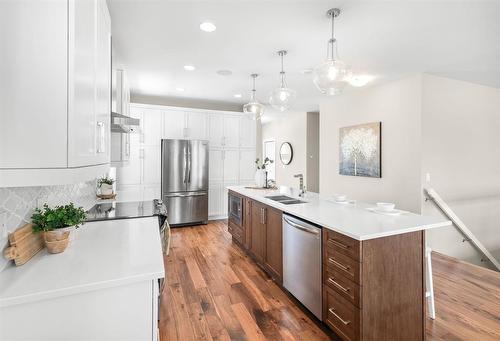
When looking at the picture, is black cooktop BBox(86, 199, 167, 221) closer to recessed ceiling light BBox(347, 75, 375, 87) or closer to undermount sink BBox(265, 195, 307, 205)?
undermount sink BBox(265, 195, 307, 205)

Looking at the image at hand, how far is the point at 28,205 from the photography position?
138 cm

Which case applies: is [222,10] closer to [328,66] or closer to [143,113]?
[328,66]

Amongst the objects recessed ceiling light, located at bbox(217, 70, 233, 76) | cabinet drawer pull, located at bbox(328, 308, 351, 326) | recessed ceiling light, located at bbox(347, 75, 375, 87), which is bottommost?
cabinet drawer pull, located at bbox(328, 308, 351, 326)

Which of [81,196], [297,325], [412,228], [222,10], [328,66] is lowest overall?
[297,325]

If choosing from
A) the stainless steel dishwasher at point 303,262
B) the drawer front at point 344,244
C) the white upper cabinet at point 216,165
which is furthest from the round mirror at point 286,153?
the drawer front at point 344,244

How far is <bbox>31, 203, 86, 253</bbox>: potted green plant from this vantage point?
1.35m

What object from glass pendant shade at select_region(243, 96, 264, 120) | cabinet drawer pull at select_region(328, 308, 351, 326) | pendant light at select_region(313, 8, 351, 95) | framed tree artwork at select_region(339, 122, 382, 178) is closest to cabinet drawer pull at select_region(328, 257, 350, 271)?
cabinet drawer pull at select_region(328, 308, 351, 326)

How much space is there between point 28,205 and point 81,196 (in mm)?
1032

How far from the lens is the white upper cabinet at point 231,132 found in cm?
576

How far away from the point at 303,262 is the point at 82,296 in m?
1.66

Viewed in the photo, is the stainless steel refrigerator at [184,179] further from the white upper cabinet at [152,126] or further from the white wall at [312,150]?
the white wall at [312,150]

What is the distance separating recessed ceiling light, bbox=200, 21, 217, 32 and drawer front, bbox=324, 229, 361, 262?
2198 millimetres

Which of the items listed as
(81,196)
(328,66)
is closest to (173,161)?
(81,196)

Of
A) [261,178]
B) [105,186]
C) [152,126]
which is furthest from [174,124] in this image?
[105,186]
